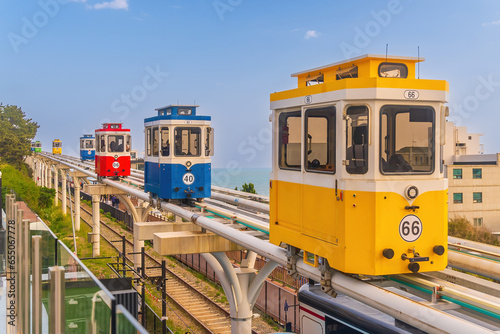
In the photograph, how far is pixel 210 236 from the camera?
40.7ft

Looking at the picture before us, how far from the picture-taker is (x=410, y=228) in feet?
21.1

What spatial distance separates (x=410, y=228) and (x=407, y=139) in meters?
1.03

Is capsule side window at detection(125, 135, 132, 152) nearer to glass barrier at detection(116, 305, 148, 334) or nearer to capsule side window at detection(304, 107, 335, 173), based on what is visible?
capsule side window at detection(304, 107, 335, 173)

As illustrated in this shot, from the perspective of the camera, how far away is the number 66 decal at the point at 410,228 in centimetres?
638

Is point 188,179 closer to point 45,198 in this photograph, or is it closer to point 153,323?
point 153,323

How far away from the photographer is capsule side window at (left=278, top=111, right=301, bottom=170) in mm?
7602

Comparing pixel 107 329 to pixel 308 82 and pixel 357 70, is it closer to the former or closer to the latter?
pixel 357 70

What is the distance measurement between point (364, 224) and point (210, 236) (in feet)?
21.4

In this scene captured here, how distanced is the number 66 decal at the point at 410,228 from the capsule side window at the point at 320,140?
3.34 feet

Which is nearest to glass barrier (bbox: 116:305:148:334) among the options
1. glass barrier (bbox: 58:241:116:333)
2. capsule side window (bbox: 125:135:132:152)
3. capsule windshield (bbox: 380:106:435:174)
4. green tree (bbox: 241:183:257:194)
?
glass barrier (bbox: 58:241:116:333)

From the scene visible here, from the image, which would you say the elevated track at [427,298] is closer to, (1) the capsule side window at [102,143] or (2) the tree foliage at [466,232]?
(1) the capsule side window at [102,143]

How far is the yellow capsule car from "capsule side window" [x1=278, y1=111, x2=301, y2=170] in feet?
1.74

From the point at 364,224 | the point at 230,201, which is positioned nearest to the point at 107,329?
the point at 364,224

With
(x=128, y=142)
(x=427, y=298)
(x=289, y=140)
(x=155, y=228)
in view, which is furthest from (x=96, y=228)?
(x=427, y=298)
